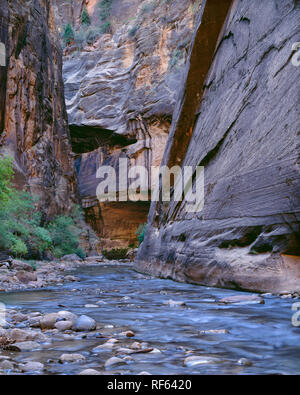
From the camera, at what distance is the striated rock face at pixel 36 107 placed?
19.1 m

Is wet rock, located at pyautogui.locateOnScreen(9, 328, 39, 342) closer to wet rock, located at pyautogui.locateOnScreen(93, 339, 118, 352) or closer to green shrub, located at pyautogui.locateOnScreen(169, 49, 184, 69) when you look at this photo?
wet rock, located at pyautogui.locateOnScreen(93, 339, 118, 352)

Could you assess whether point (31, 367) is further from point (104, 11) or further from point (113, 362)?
point (104, 11)

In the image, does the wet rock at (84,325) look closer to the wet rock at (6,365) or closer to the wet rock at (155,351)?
the wet rock at (155,351)

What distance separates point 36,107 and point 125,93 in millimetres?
11447

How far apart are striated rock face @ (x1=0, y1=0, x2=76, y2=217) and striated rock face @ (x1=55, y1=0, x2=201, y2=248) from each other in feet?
15.8

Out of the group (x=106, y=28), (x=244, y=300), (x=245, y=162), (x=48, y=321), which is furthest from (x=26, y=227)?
(x=106, y=28)

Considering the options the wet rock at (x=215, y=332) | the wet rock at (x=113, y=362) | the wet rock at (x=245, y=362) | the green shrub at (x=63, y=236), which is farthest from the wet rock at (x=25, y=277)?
the green shrub at (x=63, y=236)

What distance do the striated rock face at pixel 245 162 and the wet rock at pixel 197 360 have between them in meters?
2.47

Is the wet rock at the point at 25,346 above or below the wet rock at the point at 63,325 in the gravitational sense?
above

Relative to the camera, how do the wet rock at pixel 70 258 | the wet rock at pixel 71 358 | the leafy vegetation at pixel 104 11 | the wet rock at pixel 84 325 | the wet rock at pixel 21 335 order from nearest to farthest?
1. the wet rock at pixel 71 358
2. the wet rock at pixel 21 335
3. the wet rock at pixel 84 325
4. the wet rock at pixel 70 258
5. the leafy vegetation at pixel 104 11

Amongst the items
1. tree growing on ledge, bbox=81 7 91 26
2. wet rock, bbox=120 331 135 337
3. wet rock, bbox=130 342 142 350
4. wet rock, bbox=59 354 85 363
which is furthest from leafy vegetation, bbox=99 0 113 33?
wet rock, bbox=59 354 85 363

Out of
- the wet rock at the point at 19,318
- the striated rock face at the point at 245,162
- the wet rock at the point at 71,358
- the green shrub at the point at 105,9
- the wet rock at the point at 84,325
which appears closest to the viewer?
the wet rock at the point at 71,358

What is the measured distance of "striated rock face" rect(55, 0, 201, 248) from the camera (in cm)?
2836

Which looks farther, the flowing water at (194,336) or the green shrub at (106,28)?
the green shrub at (106,28)
